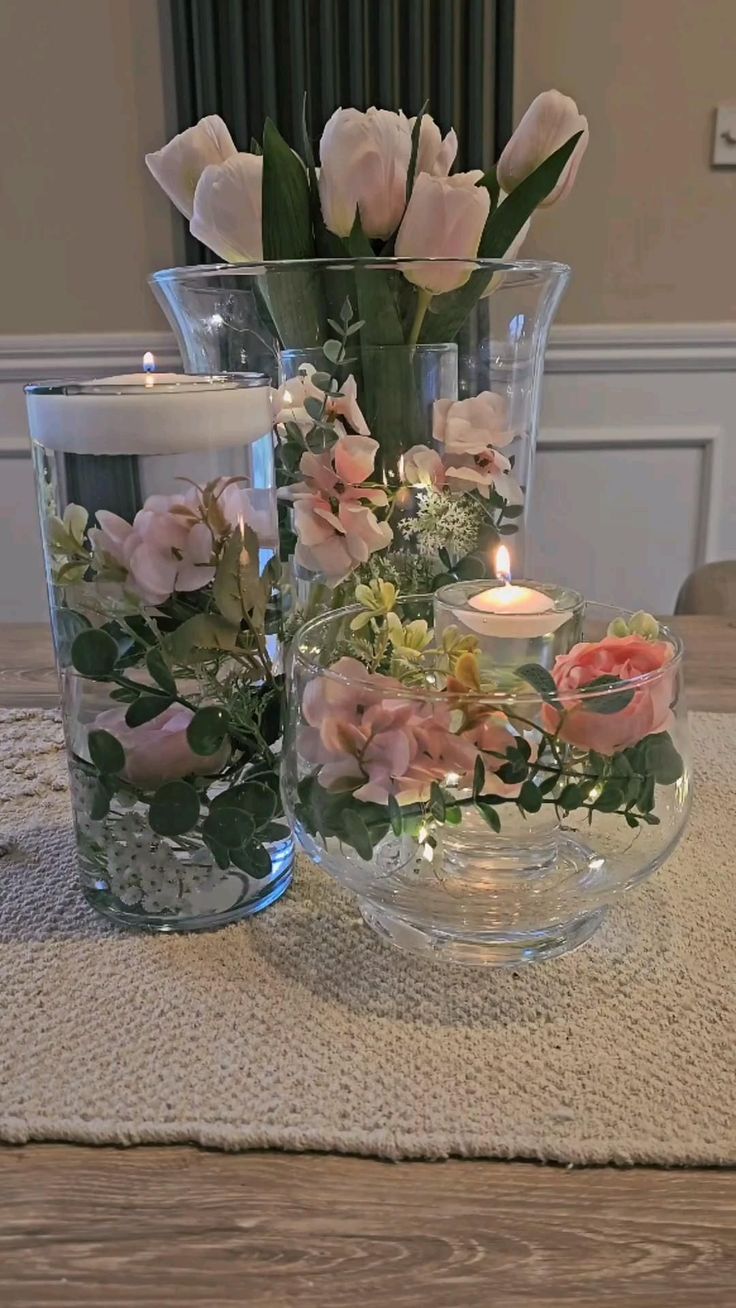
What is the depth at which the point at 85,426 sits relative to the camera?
48 cm

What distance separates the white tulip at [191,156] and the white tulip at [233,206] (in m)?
0.01

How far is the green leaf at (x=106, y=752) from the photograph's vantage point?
0.51 m

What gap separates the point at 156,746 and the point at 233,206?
0.32 meters

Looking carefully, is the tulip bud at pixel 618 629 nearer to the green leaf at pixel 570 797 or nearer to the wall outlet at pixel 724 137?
the green leaf at pixel 570 797

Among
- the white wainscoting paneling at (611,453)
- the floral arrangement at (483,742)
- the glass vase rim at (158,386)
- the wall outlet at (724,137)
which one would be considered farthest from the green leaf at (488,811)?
the wall outlet at (724,137)

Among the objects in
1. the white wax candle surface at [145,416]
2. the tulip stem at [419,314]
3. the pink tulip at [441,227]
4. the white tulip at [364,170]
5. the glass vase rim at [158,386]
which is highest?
the white tulip at [364,170]

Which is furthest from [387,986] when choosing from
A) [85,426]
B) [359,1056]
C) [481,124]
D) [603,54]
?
[603,54]

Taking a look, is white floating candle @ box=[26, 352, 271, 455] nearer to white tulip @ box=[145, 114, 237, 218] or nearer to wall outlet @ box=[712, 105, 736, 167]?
white tulip @ box=[145, 114, 237, 218]

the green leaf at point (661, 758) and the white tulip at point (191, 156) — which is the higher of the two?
the white tulip at point (191, 156)

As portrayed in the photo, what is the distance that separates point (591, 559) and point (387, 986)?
5.67ft

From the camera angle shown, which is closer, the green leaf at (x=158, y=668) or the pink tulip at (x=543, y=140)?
the green leaf at (x=158, y=668)

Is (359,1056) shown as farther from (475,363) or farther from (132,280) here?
(132,280)

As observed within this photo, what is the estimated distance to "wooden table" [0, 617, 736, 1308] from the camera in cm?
33

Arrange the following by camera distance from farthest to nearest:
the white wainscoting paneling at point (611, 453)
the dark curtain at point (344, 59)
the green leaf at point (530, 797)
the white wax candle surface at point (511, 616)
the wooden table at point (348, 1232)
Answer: the white wainscoting paneling at point (611, 453)
the dark curtain at point (344, 59)
the white wax candle surface at point (511, 616)
the green leaf at point (530, 797)
the wooden table at point (348, 1232)
